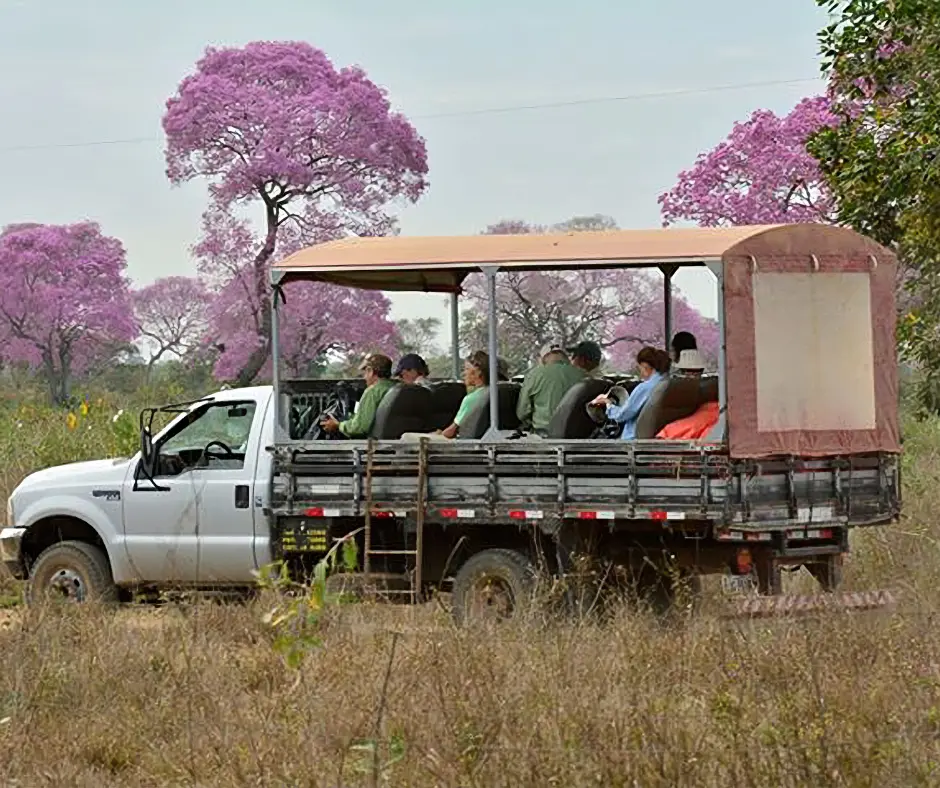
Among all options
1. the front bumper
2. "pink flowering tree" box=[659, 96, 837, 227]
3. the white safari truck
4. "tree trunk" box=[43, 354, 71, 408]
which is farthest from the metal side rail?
"tree trunk" box=[43, 354, 71, 408]

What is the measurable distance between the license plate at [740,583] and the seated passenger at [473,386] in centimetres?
216

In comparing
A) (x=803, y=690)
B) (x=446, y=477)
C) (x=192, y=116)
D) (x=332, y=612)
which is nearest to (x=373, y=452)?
(x=446, y=477)

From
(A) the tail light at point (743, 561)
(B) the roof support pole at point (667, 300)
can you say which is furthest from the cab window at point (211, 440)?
(A) the tail light at point (743, 561)

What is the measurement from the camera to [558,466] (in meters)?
13.1

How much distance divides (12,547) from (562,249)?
4.80 m

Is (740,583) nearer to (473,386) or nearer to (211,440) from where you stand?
(473,386)

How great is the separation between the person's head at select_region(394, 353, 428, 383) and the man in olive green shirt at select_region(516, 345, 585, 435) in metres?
1.01

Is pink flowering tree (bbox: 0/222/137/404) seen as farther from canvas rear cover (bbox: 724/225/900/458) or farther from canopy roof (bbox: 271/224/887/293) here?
canvas rear cover (bbox: 724/225/900/458)

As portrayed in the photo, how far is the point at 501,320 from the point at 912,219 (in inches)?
935

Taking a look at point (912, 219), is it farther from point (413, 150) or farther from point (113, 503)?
point (413, 150)

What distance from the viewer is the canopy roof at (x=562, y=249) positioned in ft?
42.9

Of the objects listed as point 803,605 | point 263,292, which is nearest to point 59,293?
point 263,292

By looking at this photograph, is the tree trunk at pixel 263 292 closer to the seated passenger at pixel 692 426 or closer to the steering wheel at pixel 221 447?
the steering wheel at pixel 221 447

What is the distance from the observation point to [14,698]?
10.2m
